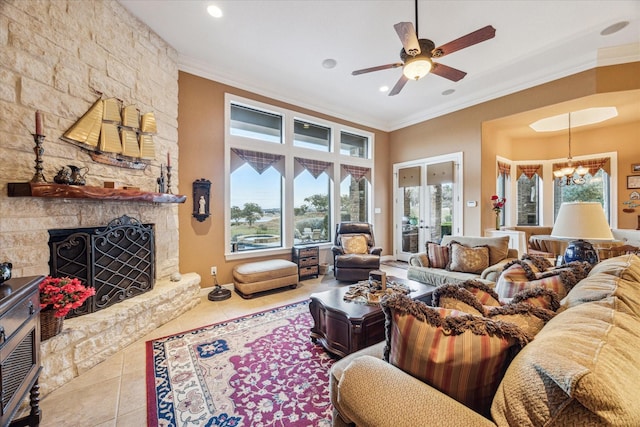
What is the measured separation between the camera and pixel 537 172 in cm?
604

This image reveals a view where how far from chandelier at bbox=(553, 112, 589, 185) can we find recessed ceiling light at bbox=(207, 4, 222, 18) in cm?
663

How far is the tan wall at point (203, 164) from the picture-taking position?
3723 millimetres

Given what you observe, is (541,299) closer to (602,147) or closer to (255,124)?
(255,124)

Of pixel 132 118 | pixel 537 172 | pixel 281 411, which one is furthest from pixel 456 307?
pixel 537 172

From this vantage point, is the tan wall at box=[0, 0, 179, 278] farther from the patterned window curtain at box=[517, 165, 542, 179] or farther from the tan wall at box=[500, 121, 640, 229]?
the patterned window curtain at box=[517, 165, 542, 179]

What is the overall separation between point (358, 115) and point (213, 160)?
3393mm

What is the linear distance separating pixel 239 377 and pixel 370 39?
12.8 ft

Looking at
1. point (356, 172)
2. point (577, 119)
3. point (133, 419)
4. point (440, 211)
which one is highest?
point (577, 119)

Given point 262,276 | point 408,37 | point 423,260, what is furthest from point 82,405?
point 423,260

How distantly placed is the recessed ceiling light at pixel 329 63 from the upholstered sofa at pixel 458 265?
3.01m

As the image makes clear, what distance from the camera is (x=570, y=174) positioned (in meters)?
5.53

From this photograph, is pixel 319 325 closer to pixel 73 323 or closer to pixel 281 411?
pixel 281 411

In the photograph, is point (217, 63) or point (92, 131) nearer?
point (92, 131)

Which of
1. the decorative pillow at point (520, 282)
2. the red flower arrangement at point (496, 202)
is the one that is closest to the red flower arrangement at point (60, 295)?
the decorative pillow at point (520, 282)
